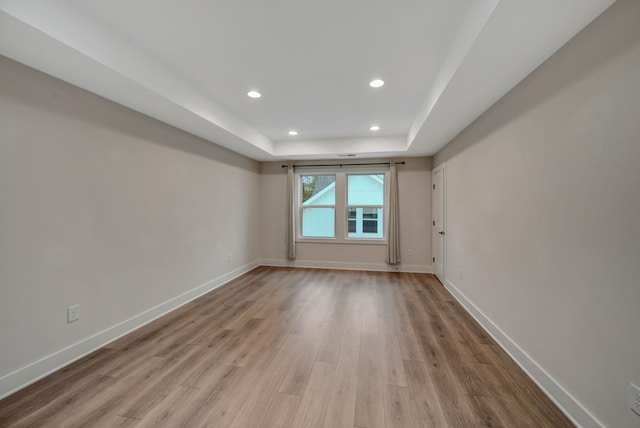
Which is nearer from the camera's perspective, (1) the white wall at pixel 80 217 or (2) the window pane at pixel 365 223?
(1) the white wall at pixel 80 217

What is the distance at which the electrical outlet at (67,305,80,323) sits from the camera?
2.08 meters

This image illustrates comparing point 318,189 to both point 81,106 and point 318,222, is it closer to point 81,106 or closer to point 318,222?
point 318,222

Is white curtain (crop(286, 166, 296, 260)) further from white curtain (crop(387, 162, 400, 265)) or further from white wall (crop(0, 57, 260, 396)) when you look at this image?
white wall (crop(0, 57, 260, 396))

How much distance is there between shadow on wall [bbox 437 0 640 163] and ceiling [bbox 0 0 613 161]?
77 mm

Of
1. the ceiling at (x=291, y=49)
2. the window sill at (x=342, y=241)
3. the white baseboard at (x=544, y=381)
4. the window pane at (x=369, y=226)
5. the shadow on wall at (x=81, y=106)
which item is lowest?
the white baseboard at (x=544, y=381)

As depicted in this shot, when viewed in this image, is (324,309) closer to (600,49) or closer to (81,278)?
(81,278)

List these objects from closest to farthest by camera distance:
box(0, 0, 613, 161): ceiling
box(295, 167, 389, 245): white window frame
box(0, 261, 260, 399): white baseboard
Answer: box(0, 0, 613, 161): ceiling → box(0, 261, 260, 399): white baseboard → box(295, 167, 389, 245): white window frame

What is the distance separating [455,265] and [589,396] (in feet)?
7.63

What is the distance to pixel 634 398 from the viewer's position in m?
1.19

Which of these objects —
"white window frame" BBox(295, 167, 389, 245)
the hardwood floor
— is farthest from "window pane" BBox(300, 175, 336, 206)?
the hardwood floor

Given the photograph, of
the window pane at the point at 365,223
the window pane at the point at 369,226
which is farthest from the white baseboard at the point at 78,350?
the window pane at the point at 369,226

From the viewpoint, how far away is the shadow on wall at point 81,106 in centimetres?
176

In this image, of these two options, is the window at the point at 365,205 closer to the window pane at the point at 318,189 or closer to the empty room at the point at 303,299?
the window pane at the point at 318,189

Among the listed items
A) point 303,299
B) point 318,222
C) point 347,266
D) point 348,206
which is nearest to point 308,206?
point 318,222
